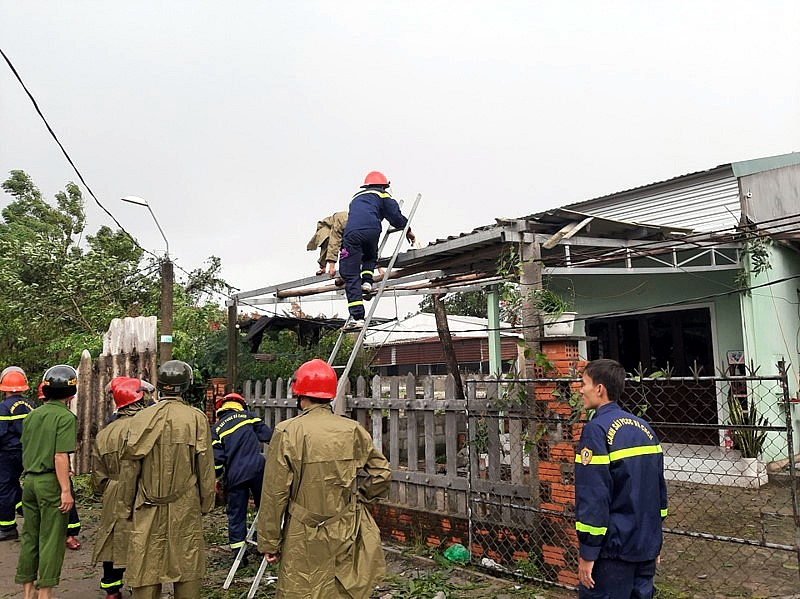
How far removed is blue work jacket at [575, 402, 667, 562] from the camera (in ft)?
9.89

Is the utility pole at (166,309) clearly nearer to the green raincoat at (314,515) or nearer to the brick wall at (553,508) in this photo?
the brick wall at (553,508)

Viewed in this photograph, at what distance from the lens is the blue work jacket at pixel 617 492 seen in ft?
9.89

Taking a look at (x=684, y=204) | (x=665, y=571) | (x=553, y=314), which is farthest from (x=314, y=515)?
(x=684, y=204)

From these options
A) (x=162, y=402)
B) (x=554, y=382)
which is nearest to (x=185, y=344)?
(x=162, y=402)

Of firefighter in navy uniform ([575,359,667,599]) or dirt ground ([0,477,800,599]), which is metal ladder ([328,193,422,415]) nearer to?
dirt ground ([0,477,800,599])

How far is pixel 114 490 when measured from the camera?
4645 mm

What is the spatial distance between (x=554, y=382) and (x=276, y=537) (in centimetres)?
252

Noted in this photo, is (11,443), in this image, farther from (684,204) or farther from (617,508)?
(684,204)

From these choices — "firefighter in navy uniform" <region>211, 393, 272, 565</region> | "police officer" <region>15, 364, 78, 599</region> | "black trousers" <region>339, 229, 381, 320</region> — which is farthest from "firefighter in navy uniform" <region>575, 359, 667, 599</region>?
"police officer" <region>15, 364, 78, 599</region>

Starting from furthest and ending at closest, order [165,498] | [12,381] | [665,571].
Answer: [12,381]
[665,571]
[165,498]

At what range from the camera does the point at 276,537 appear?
3537 millimetres

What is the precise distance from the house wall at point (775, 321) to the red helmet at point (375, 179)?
19.1 ft

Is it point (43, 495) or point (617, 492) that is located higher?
point (617, 492)

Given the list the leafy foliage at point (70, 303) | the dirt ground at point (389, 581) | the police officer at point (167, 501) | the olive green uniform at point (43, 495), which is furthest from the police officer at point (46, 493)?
the leafy foliage at point (70, 303)
